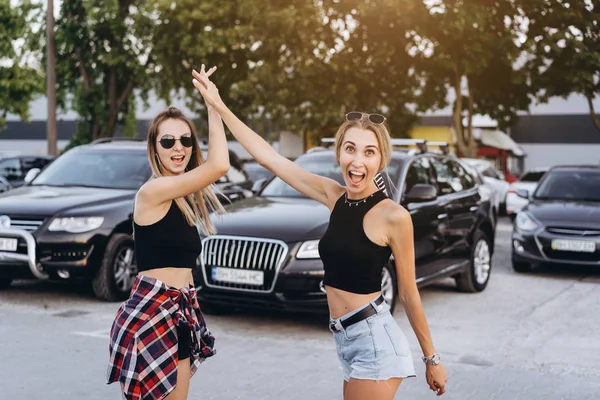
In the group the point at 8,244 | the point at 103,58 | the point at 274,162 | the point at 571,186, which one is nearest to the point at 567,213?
the point at 571,186

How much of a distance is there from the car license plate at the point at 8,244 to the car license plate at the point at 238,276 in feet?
7.74

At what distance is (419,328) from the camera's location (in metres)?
3.52

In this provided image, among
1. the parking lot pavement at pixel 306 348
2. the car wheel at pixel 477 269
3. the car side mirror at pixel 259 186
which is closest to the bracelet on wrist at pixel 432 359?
the parking lot pavement at pixel 306 348

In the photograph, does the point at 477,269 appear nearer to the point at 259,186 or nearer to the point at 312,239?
the point at 259,186

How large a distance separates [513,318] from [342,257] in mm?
6041

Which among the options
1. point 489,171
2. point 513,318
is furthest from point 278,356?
point 489,171

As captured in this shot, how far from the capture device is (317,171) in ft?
30.8

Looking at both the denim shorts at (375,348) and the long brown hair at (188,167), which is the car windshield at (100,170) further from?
the denim shorts at (375,348)

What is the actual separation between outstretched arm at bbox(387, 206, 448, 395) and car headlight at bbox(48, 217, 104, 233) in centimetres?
620

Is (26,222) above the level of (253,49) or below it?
below

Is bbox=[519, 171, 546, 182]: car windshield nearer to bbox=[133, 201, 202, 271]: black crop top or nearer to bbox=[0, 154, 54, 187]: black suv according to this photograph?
bbox=[0, 154, 54, 187]: black suv

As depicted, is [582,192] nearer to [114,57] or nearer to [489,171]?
[489,171]

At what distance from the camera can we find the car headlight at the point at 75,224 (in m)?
9.08

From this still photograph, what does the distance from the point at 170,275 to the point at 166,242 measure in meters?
0.14
